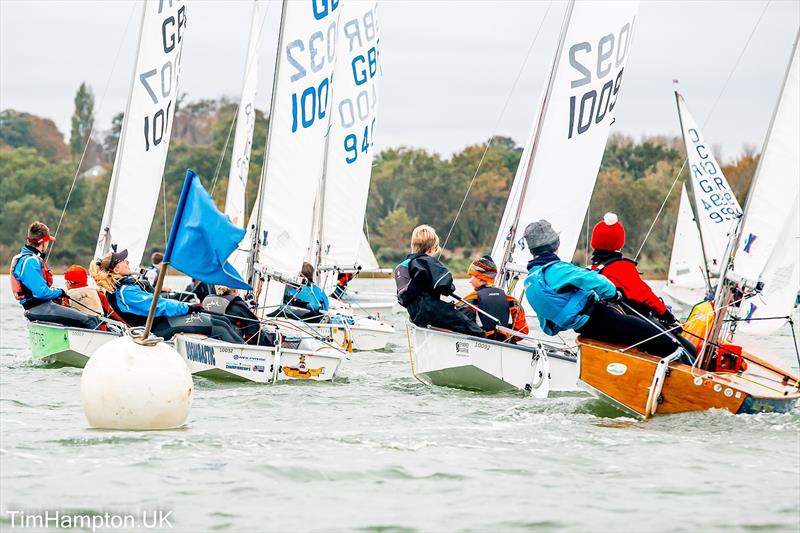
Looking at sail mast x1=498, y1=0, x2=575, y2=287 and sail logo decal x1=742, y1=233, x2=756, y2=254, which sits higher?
sail mast x1=498, y1=0, x2=575, y2=287

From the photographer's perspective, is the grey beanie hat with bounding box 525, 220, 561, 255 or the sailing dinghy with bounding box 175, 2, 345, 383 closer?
the grey beanie hat with bounding box 525, 220, 561, 255

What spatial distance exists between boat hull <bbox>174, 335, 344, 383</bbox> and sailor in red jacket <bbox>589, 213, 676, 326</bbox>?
318 centimetres

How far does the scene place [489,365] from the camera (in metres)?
9.83

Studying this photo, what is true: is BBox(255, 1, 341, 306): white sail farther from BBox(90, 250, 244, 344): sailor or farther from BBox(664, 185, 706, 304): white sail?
BBox(664, 185, 706, 304): white sail

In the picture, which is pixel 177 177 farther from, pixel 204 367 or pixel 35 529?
pixel 35 529

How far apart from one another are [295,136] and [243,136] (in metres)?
8.86

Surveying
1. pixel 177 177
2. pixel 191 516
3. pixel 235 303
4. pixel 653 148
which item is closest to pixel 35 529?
pixel 191 516

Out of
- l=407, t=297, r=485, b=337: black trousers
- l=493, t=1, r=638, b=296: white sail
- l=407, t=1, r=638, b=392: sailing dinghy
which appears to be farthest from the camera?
l=493, t=1, r=638, b=296: white sail

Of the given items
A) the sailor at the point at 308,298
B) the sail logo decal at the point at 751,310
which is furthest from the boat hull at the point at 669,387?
the sailor at the point at 308,298

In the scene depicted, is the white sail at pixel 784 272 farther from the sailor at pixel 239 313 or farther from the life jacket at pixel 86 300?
the life jacket at pixel 86 300

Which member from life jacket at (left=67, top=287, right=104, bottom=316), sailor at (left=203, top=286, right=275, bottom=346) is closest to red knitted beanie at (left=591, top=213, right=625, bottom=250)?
sailor at (left=203, top=286, right=275, bottom=346)

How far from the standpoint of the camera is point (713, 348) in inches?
333

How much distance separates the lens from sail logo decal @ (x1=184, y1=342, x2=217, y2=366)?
10445 millimetres

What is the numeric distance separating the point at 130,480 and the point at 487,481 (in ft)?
5.67
